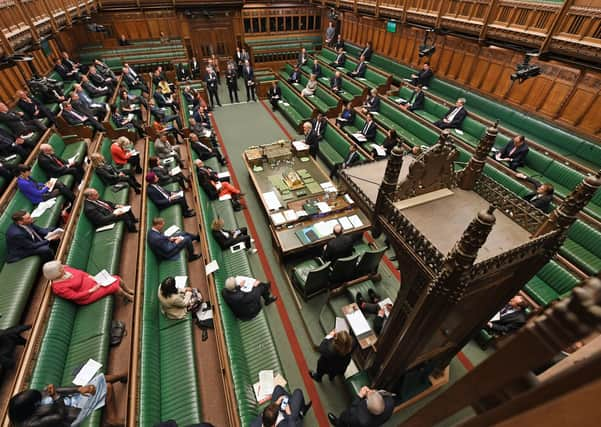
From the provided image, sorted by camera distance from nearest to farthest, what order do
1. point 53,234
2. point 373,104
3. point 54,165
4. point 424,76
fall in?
point 53,234 → point 54,165 → point 373,104 → point 424,76

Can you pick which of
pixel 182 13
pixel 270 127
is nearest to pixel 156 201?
pixel 270 127

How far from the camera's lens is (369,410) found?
2965mm

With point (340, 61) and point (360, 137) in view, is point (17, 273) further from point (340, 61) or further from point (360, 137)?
point (340, 61)

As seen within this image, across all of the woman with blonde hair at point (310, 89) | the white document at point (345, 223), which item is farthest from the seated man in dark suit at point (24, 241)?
the woman with blonde hair at point (310, 89)

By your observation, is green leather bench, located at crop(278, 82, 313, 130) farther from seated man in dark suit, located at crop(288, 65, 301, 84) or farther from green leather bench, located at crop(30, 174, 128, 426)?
green leather bench, located at crop(30, 174, 128, 426)

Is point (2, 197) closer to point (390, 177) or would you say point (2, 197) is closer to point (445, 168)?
point (390, 177)

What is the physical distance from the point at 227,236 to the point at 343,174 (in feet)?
10.5

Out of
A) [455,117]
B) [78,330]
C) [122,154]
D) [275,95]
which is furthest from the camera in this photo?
[275,95]

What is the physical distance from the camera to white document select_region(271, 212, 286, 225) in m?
5.63

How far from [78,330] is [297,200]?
4177 millimetres

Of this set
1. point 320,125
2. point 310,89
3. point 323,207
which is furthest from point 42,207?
point 310,89

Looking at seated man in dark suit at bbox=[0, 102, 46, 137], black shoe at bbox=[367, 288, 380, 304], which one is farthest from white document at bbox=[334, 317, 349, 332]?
seated man in dark suit at bbox=[0, 102, 46, 137]

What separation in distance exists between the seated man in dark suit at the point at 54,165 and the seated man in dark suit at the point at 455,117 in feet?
30.5

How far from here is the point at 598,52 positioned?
558cm
